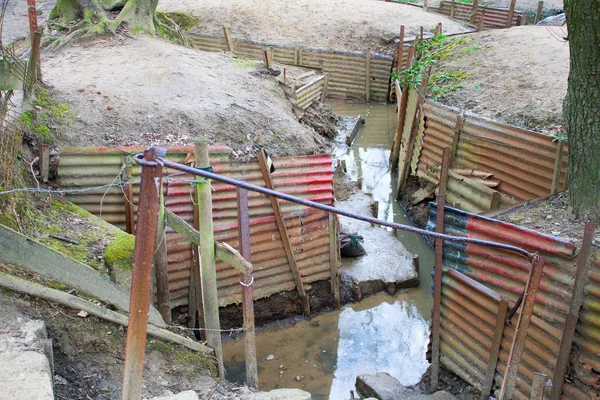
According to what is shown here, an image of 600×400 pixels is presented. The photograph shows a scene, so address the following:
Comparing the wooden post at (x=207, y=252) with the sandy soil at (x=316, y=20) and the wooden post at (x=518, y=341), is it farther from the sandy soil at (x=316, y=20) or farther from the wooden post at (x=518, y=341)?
the sandy soil at (x=316, y=20)

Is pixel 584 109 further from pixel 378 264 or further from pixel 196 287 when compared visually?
pixel 196 287

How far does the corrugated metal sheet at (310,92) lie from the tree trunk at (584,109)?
27.3ft

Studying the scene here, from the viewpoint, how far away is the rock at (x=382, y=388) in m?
6.80

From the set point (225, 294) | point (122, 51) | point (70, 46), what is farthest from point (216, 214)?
point (70, 46)

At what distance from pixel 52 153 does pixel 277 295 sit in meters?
3.70

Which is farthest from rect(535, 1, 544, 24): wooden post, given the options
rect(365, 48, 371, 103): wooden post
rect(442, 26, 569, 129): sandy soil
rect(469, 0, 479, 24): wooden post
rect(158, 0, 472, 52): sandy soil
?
rect(365, 48, 371, 103): wooden post

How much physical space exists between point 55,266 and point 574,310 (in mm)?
4716

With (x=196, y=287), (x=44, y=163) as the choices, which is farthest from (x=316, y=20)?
(x=196, y=287)

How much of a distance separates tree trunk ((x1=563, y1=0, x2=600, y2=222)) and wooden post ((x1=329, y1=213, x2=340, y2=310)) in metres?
3.34

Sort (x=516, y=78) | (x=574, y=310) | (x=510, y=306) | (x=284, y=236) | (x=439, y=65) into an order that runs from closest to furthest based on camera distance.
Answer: (x=574, y=310) < (x=510, y=306) < (x=284, y=236) < (x=516, y=78) < (x=439, y=65)

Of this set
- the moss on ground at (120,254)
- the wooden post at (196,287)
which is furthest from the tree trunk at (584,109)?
the moss on ground at (120,254)

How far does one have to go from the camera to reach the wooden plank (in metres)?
5.04

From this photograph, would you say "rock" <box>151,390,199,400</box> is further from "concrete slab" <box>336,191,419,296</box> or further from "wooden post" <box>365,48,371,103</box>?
"wooden post" <box>365,48,371,103</box>

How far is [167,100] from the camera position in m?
9.62
